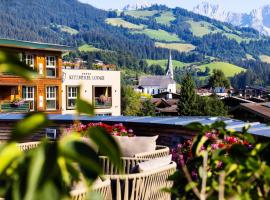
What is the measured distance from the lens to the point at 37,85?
110ft

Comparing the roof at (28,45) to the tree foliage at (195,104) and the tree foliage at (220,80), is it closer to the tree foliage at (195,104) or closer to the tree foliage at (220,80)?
the tree foliage at (195,104)

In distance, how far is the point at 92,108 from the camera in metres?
1.13

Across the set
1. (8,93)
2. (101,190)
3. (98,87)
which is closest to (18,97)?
(8,93)

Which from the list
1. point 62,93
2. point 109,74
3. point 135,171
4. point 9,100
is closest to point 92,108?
point 135,171

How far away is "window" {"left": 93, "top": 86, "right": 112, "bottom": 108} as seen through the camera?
42.1 m

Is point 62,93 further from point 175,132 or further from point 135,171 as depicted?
point 135,171

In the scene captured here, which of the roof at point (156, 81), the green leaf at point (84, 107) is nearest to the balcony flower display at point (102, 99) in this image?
the green leaf at point (84, 107)

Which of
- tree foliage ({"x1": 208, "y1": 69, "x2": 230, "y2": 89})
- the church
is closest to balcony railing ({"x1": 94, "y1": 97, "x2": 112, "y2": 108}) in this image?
tree foliage ({"x1": 208, "y1": 69, "x2": 230, "y2": 89})

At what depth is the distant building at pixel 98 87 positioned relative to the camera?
3925cm

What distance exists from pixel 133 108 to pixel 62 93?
42.0 m

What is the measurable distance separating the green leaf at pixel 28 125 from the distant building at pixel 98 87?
37.5 m

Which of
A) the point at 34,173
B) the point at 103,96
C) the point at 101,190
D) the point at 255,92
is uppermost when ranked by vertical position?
the point at 34,173

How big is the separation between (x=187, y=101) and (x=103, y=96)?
24662 millimetres

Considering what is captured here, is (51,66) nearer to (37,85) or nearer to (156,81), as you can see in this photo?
(37,85)
